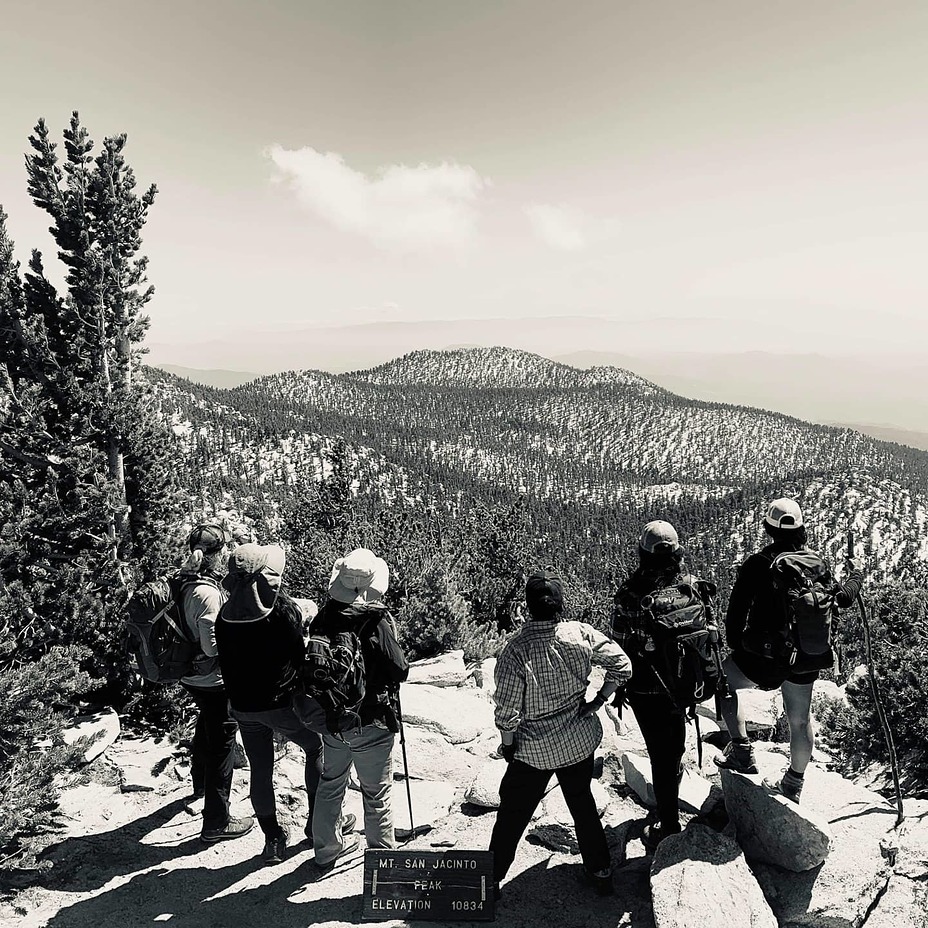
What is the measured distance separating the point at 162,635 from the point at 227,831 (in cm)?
196

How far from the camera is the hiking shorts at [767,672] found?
433 centimetres

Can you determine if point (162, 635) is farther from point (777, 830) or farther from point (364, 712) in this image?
point (777, 830)

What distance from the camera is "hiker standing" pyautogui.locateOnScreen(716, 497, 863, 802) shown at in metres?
4.23

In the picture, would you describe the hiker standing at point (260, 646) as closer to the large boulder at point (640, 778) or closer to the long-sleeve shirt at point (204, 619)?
the long-sleeve shirt at point (204, 619)

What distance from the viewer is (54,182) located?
9.30m

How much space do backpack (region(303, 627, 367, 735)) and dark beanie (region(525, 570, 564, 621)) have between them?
4.16 feet

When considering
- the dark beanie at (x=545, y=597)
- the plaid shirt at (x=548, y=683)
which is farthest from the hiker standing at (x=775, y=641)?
the dark beanie at (x=545, y=597)

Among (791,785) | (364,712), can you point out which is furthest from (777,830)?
(364,712)

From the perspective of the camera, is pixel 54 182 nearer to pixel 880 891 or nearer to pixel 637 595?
pixel 637 595

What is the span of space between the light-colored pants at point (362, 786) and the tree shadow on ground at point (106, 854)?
143cm

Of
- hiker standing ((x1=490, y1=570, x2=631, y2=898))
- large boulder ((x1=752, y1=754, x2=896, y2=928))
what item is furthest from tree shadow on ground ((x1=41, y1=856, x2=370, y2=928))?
large boulder ((x1=752, y1=754, x2=896, y2=928))

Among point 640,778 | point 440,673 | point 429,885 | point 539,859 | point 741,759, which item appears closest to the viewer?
point 429,885

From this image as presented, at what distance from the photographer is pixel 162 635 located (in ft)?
16.0

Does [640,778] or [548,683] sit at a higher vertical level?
[548,683]
